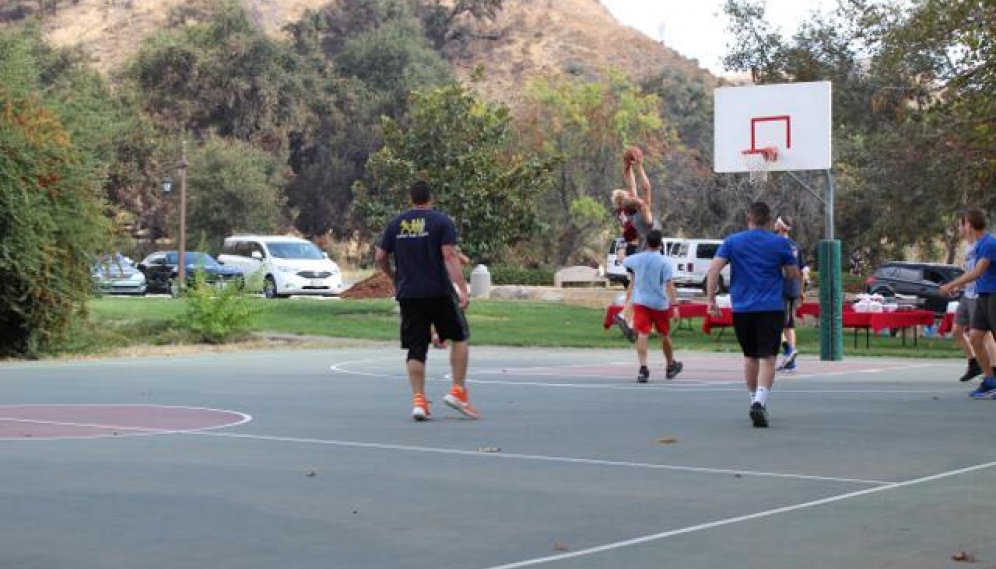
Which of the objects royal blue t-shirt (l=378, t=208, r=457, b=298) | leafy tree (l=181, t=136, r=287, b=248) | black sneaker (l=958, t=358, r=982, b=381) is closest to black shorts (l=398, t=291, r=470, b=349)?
royal blue t-shirt (l=378, t=208, r=457, b=298)

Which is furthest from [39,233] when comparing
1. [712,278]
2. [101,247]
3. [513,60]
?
[513,60]

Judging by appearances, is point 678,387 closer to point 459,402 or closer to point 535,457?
point 459,402

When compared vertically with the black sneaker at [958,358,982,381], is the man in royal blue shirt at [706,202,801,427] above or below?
above

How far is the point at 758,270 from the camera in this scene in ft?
48.1

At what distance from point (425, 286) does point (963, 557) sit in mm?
7603

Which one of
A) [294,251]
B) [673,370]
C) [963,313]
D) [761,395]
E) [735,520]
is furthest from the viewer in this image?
[294,251]

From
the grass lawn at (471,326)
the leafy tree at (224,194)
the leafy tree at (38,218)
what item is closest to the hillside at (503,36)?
the leafy tree at (224,194)

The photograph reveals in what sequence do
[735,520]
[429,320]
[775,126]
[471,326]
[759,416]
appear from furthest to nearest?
[471,326] < [775,126] < [429,320] < [759,416] < [735,520]

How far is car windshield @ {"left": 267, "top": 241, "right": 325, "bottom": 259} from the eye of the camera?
51.5m

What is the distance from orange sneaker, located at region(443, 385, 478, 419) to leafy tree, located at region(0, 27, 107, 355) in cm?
1218

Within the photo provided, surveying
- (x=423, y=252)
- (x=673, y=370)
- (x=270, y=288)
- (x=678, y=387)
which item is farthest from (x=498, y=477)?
(x=270, y=288)

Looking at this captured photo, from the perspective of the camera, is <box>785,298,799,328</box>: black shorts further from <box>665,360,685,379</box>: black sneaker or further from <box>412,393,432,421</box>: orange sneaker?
<box>412,393,432,421</box>: orange sneaker

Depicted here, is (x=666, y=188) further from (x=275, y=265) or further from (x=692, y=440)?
(x=692, y=440)

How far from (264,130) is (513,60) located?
4112 cm
